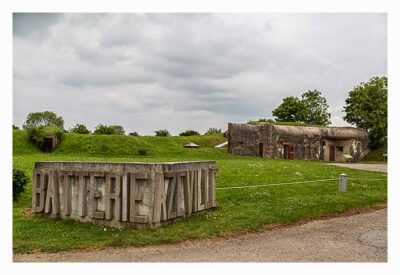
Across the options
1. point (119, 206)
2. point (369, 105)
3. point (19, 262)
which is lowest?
point (19, 262)

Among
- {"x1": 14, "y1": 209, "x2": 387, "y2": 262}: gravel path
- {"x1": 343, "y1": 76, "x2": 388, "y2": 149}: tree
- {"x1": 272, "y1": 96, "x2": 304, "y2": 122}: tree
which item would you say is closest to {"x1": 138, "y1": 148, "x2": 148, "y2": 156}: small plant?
{"x1": 343, "y1": 76, "x2": 388, "y2": 149}: tree

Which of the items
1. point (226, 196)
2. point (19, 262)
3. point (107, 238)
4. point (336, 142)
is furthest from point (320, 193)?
point (336, 142)

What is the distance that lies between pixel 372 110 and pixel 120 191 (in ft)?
169

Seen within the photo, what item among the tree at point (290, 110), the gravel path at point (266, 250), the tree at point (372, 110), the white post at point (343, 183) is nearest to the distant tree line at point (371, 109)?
the tree at point (372, 110)

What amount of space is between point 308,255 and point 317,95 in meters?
84.9

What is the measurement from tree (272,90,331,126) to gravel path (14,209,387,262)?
76.0 m

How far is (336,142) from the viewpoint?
5494 cm

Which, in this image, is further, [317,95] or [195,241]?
[317,95]

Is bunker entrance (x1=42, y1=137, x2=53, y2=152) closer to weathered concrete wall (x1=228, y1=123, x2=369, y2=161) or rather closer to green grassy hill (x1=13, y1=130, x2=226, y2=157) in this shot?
green grassy hill (x1=13, y1=130, x2=226, y2=157)

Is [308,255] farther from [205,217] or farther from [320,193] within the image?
[320,193]

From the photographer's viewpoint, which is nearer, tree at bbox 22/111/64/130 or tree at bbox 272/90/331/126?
tree at bbox 22/111/64/130

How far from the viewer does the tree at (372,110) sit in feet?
184

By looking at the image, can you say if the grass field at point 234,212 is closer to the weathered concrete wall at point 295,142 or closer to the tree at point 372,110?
the weathered concrete wall at point 295,142

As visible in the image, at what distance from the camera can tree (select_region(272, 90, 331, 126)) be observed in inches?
3455
